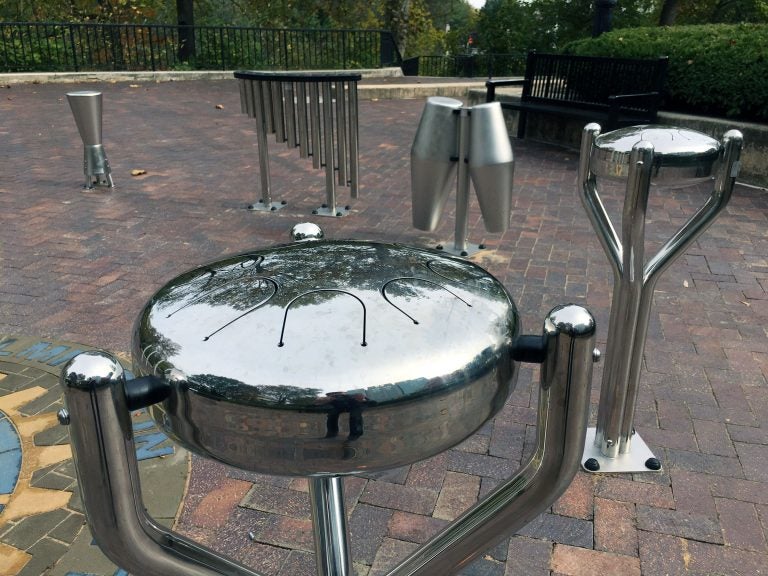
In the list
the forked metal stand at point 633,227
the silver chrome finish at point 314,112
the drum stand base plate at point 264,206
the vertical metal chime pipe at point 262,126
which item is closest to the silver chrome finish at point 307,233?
the forked metal stand at point 633,227

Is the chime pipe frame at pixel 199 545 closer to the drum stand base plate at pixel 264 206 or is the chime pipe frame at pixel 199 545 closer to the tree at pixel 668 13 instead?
the drum stand base plate at pixel 264 206

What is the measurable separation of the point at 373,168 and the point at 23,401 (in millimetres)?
5170

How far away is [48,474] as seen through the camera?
2592 millimetres

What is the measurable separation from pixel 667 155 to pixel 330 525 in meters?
1.66

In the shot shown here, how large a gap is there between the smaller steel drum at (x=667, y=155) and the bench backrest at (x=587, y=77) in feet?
19.1

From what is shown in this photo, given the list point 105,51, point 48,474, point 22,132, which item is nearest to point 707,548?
point 48,474

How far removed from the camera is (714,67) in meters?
7.49

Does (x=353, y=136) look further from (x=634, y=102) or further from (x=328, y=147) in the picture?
(x=634, y=102)

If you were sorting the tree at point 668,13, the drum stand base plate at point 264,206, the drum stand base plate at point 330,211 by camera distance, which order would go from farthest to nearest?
1. the tree at point 668,13
2. the drum stand base plate at point 264,206
3. the drum stand base plate at point 330,211

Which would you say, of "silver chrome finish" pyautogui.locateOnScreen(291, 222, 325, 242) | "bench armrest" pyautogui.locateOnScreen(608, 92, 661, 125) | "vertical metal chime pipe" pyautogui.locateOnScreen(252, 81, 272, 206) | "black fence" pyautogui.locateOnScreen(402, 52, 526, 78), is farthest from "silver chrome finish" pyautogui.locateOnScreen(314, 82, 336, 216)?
"black fence" pyautogui.locateOnScreen(402, 52, 526, 78)

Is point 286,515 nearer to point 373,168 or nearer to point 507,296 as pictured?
point 507,296

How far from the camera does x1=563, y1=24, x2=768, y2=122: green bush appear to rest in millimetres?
7070

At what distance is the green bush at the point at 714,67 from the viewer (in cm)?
707

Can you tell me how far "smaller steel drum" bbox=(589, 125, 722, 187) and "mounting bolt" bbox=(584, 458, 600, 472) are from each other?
1.10m
